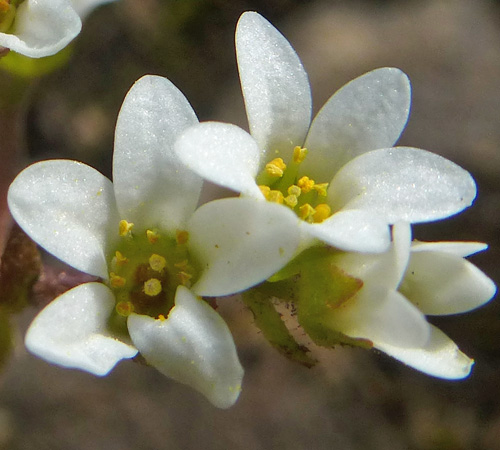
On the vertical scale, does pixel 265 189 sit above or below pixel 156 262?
above

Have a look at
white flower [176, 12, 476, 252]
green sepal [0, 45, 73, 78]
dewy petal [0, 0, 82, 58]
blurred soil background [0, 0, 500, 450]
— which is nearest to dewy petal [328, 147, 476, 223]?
white flower [176, 12, 476, 252]

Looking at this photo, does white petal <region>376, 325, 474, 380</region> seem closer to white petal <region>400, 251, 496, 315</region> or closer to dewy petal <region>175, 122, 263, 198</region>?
white petal <region>400, 251, 496, 315</region>

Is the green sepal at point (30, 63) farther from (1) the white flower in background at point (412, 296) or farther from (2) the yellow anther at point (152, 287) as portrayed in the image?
(1) the white flower in background at point (412, 296)

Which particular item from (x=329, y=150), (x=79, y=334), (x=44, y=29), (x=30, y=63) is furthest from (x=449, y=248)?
(x=30, y=63)

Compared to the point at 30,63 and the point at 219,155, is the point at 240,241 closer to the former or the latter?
the point at 219,155

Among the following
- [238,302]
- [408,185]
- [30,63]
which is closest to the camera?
[408,185]

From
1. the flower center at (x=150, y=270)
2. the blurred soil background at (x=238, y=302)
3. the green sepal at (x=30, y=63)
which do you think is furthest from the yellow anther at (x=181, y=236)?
the blurred soil background at (x=238, y=302)

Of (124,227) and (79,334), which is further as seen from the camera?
(124,227)
